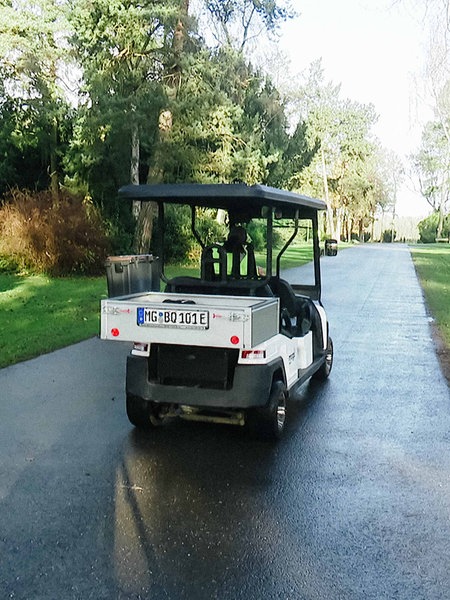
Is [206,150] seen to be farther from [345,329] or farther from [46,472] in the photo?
[46,472]

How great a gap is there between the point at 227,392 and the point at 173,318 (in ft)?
2.34

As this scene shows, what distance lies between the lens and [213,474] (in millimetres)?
4504

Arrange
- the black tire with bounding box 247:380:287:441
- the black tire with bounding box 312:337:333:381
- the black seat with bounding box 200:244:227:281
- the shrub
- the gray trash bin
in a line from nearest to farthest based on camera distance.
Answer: the black tire with bounding box 247:380:287:441 < the black seat with bounding box 200:244:227:281 < the black tire with bounding box 312:337:333:381 < the gray trash bin < the shrub

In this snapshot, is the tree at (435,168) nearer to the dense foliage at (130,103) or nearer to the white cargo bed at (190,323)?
the dense foliage at (130,103)

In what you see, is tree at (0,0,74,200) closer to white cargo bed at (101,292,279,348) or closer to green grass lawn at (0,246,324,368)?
green grass lawn at (0,246,324,368)

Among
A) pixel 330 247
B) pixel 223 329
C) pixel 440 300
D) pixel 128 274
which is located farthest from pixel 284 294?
pixel 440 300

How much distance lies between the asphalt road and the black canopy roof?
1.96 m

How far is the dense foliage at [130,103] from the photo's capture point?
19.5m

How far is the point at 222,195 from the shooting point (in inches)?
205

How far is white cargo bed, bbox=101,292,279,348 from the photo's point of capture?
15.2 feet

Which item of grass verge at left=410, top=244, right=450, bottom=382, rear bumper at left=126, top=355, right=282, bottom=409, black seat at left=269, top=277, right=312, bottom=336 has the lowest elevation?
grass verge at left=410, top=244, right=450, bottom=382

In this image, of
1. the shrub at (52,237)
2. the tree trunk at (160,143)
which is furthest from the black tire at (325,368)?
the tree trunk at (160,143)

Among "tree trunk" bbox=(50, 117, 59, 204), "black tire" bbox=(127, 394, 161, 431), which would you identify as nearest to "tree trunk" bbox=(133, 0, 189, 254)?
"tree trunk" bbox=(50, 117, 59, 204)

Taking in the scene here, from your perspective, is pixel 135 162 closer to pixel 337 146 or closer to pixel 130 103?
pixel 130 103
